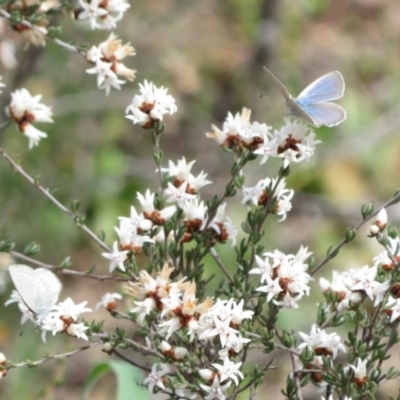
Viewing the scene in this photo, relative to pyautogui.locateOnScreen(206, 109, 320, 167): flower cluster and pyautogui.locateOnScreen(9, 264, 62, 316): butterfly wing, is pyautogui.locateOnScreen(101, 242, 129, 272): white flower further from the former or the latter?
pyautogui.locateOnScreen(206, 109, 320, 167): flower cluster

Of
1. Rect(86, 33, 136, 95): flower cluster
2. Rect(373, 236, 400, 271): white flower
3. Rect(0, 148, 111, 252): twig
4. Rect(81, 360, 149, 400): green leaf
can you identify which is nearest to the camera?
Rect(373, 236, 400, 271): white flower

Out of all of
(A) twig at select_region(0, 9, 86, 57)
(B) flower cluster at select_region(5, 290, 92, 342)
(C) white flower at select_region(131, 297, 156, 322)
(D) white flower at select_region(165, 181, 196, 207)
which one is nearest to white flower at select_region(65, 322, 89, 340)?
(B) flower cluster at select_region(5, 290, 92, 342)

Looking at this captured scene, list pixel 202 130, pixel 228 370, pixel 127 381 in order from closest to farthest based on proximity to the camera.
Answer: pixel 228 370 → pixel 127 381 → pixel 202 130

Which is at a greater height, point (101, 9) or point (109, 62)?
point (101, 9)

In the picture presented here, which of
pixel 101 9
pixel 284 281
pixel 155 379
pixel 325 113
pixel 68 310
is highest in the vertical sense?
pixel 101 9

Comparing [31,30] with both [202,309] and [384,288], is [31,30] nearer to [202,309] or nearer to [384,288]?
[202,309]

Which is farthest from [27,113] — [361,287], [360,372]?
[360,372]

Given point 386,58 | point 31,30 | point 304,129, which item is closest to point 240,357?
point 304,129

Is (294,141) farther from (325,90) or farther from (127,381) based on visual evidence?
(127,381)
